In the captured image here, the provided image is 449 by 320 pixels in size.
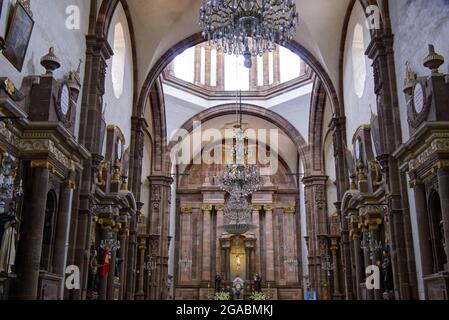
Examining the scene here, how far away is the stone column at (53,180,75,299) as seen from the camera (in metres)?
10.6

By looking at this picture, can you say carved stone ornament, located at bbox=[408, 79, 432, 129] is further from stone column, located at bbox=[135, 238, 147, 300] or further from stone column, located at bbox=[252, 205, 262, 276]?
stone column, located at bbox=[252, 205, 262, 276]

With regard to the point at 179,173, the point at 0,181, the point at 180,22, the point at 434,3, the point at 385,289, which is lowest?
the point at 385,289

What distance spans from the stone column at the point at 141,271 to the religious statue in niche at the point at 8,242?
11.9 metres

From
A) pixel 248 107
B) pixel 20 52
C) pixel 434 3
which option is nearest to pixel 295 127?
pixel 248 107

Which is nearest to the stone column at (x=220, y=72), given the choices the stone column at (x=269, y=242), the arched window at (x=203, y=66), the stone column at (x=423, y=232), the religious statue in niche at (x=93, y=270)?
the arched window at (x=203, y=66)

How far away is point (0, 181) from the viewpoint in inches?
320

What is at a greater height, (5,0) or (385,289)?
(5,0)

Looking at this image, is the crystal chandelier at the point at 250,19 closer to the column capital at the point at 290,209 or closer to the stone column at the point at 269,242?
the stone column at the point at 269,242

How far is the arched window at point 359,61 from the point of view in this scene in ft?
52.0

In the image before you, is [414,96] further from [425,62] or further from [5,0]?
[5,0]

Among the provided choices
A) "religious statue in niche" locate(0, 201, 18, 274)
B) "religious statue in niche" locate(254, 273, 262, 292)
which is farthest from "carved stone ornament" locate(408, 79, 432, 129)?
"religious statue in niche" locate(254, 273, 262, 292)

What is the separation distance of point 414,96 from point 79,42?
7808 mm

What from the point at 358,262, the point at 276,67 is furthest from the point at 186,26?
the point at 358,262

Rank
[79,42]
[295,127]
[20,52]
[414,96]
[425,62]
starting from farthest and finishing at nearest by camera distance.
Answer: [295,127]
[79,42]
[414,96]
[425,62]
[20,52]
